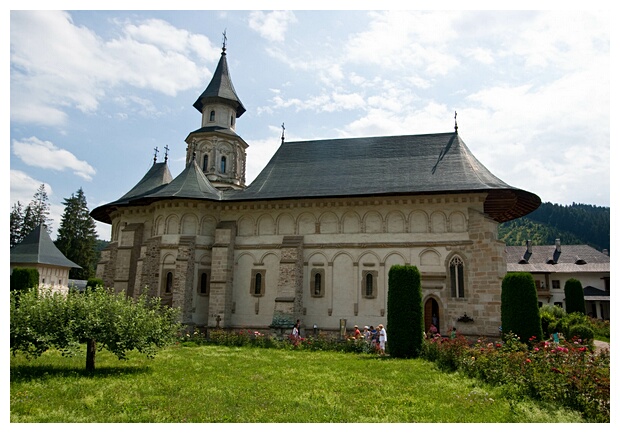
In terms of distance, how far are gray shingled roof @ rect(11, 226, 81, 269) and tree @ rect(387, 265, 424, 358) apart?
111 feet

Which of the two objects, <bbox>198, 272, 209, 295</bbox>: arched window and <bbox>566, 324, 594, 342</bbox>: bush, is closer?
<bbox>566, 324, 594, 342</bbox>: bush

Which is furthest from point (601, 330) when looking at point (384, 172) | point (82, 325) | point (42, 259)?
point (42, 259)

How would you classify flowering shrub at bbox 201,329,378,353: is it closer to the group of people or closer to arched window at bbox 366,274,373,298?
the group of people

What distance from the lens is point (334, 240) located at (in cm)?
2289

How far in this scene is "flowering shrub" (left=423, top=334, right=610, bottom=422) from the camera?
7.83 m

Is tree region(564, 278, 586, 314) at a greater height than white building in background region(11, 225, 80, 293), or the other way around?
white building in background region(11, 225, 80, 293)

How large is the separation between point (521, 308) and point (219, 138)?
75.8 feet

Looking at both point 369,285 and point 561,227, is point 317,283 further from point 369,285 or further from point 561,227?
point 561,227

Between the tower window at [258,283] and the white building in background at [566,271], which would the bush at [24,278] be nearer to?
the tower window at [258,283]

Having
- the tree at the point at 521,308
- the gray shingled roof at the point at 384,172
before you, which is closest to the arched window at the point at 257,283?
the gray shingled roof at the point at 384,172

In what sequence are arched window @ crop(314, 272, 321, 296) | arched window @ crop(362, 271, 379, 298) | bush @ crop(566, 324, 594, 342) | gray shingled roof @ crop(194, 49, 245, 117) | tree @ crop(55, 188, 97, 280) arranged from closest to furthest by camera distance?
bush @ crop(566, 324, 594, 342) < arched window @ crop(362, 271, 379, 298) < arched window @ crop(314, 272, 321, 296) < gray shingled roof @ crop(194, 49, 245, 117) < tree @ crop(55, 188, 97, 280)

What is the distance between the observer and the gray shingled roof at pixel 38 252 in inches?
1492

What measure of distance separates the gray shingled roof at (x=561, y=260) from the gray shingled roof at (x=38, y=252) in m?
43.5

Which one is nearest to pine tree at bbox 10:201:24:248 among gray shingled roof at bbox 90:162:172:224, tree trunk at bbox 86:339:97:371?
gray shingled roof at bbox 90:162:172:224
